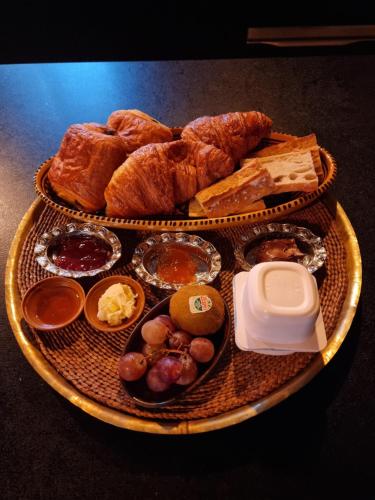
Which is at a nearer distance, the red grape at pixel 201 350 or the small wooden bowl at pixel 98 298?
the red grape at pixel 201 350

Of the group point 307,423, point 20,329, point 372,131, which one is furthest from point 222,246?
point 372,131

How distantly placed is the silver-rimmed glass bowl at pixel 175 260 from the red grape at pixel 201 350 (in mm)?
314

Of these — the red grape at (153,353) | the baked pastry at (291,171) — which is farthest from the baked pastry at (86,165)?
the red grape at (153,353)

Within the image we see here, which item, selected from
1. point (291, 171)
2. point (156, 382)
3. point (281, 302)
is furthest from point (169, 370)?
point (291, 171)

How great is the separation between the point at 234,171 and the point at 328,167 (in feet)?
1.41

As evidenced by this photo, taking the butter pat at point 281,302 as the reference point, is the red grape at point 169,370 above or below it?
below

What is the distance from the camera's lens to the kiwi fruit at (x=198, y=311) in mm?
1290

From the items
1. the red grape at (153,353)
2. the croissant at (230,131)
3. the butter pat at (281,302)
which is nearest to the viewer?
the butter pat at (281,302)

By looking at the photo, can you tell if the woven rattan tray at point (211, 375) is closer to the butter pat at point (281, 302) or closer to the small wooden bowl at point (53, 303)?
the small wooden bowl at point (53, 303)

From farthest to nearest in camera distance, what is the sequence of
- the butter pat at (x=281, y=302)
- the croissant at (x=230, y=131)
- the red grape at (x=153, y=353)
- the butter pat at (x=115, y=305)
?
the croissant at (x=230, y=131) → the butter pat at (x=115, y=305) → the red grape at (x=153, y=353) → the butter pat at (x=281, y=302)

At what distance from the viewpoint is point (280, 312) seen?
3.76ft

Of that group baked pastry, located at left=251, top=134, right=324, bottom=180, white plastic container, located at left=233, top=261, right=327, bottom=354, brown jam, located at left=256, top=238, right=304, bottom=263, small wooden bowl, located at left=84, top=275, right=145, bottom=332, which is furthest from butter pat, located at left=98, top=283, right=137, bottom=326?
baked pastry, located at left=251, top=134, right=324, bottom=180

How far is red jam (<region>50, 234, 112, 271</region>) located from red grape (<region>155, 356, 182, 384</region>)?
0.57m

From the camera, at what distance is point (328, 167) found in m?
1.79
